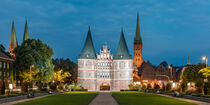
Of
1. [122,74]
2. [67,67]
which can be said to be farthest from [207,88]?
[67,67]

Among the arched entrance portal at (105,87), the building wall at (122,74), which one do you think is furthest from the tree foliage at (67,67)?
the building wall at (122,74)

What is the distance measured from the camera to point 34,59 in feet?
311

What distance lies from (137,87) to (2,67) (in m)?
63.3

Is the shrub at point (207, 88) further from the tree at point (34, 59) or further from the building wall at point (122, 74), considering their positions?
the building wall at point (122, 74)

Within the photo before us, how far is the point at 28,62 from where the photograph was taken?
93125 millimetres

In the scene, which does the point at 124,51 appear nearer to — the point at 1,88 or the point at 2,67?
the point at 2,67

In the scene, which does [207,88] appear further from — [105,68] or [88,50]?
[105,68]

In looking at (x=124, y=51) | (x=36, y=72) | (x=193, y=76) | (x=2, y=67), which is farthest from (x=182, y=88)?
(x=124, y=51)

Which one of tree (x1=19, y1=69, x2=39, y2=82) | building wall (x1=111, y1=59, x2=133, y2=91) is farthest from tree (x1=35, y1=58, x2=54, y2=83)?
building wall (x1=111, y1=59, x2=133, y2=91)

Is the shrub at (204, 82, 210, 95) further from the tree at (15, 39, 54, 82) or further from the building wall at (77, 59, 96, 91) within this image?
the building wall at (77, 59, 96, 91)

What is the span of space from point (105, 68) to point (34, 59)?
70.5m

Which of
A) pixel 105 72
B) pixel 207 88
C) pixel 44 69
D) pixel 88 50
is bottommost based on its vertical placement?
pixel 207 88

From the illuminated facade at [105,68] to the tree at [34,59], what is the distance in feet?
174

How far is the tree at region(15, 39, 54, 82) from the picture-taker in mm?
93463
